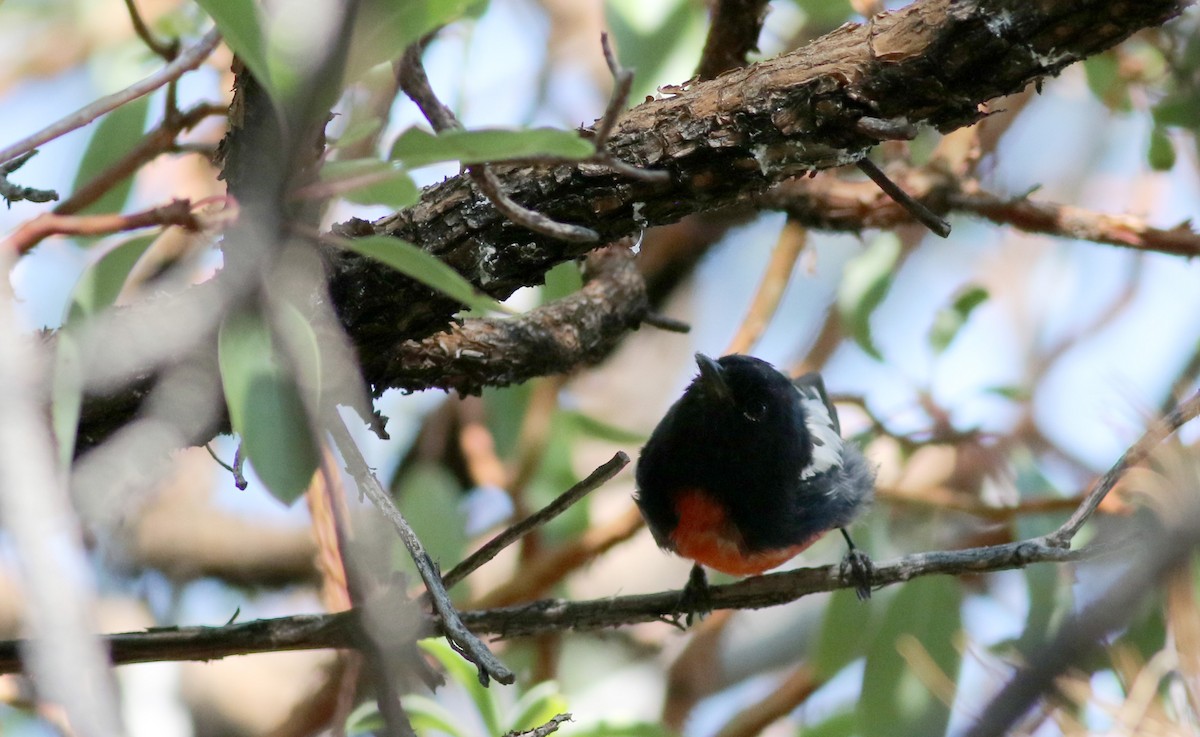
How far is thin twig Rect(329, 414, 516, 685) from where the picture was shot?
4.14 feet

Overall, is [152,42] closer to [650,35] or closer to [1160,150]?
[650,35]

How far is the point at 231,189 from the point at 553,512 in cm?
63

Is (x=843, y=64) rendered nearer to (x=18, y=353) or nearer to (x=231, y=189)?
(x=231, y=189)

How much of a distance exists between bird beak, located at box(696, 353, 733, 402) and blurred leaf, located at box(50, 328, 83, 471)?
1.56 metres

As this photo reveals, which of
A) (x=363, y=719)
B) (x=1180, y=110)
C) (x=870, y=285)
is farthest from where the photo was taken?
(x=870, y=285)

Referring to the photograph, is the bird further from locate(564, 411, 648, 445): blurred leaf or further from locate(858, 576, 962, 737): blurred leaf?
locate(564, 411, 648, 445): blurred leaf

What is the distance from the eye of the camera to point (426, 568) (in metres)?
1.37

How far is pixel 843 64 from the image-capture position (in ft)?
4.55

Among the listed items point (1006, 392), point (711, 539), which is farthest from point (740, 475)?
point (1006, 392)

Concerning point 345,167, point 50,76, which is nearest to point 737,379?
point 345,167

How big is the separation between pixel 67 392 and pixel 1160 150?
2.59 metres

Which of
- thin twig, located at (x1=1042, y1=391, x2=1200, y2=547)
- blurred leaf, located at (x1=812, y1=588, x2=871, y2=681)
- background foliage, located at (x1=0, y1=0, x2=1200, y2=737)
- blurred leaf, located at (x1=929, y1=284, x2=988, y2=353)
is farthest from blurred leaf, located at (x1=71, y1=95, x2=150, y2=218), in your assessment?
blurred leaf, located at (x1=929, y1=284, x2=988, y2=353)

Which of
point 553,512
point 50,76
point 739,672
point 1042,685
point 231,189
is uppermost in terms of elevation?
point 50,76

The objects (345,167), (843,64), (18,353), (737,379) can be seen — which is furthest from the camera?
(737,379)
